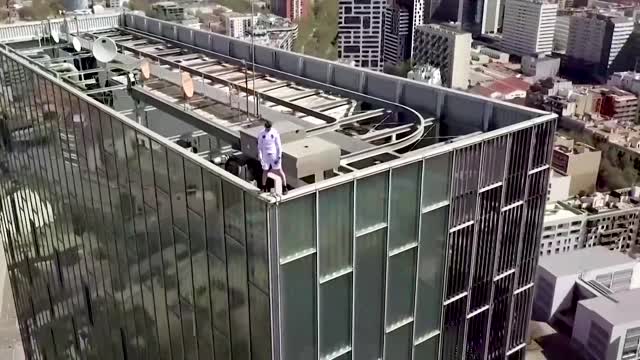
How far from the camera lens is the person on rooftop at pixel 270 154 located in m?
11.1

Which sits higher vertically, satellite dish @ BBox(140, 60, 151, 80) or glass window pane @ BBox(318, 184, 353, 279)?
satellite dish @ BBox(140, 60, 151, 80)

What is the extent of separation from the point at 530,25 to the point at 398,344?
498ft

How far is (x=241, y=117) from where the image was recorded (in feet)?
53.9

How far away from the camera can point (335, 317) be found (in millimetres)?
11328

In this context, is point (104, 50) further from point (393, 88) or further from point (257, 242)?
point (257, 242)

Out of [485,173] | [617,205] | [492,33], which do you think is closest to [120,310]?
[485,173]

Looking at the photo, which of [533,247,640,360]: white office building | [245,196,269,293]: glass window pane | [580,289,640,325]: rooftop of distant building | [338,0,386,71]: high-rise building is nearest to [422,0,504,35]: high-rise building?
[338,0,386,71]: high-rise building

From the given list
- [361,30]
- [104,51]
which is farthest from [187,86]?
[361,30]

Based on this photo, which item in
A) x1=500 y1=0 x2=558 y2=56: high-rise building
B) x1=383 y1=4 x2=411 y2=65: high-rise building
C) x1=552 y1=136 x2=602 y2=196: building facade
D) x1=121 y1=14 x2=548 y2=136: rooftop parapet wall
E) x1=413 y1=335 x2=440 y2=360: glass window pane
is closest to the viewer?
x1=413 y1=335 x2=440 y2=360: glass window pane

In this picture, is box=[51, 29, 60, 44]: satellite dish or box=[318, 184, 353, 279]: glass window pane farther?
box=[51, 29, 60, 44]: satellite dish

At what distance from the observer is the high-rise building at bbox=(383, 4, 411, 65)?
136875 millimetres

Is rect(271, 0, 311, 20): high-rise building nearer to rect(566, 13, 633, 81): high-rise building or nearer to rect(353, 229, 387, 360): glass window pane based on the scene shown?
rect(566, 13, 633, 81): high-rise building

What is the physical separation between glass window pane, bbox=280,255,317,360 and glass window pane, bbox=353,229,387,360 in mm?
985

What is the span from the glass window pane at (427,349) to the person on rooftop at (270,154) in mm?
4713
